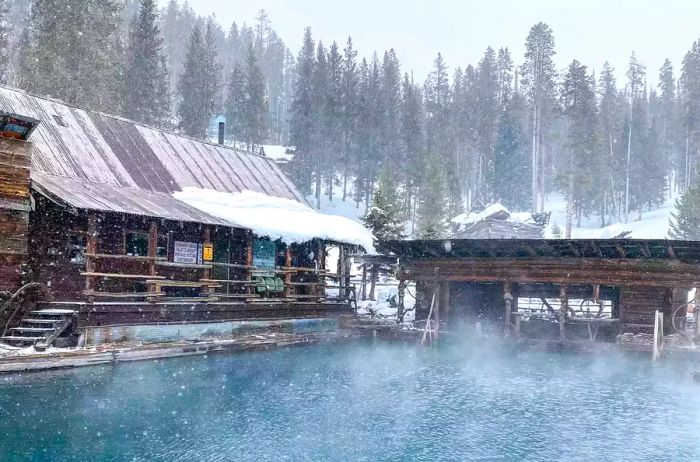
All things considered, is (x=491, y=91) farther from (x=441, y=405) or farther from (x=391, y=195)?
(x=441, y=405)

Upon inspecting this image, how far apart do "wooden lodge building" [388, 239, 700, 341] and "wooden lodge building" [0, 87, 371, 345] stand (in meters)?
3.73

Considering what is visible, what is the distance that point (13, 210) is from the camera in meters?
17.5

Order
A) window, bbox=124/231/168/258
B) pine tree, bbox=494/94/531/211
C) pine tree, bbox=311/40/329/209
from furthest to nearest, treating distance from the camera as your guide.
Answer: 1. pine tree, bbox=494/94/531/211
2. pine tree, bbox=311/40/329/209
3. window, bbox=124/231/168/258

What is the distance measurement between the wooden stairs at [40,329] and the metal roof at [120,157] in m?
3.39

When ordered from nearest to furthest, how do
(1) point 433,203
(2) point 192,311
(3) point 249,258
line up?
(2) point 192,311
(3) point 249,258
(1) point 433,203

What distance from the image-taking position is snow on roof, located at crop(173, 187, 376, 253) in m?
24.0

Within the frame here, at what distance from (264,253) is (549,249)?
12.0 metres

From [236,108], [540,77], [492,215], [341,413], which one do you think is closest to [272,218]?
[341,413]

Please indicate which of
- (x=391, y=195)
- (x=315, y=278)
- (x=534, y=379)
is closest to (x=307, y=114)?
(x=391, y=195)

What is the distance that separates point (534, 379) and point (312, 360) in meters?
6.90

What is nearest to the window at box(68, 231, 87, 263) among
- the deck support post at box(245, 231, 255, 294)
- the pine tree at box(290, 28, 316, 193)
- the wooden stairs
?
the wooden stairs

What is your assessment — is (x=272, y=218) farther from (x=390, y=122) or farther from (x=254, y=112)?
(x=390, y=122)

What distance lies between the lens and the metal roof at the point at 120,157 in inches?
824

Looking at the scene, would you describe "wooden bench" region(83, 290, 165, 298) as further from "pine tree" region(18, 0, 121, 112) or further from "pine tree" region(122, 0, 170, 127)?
"pine tree" region(122, 0, 170, 127)
